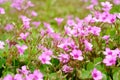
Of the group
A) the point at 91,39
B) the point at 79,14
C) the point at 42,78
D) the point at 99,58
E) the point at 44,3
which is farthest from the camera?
the point at 44,3

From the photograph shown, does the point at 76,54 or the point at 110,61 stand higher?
the point at 76,54

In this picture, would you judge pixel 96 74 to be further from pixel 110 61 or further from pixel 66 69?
pixel 66 69

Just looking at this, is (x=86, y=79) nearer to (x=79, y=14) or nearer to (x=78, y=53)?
(x=78, y=53)

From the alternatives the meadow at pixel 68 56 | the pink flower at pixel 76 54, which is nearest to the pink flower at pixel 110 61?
the meadow at pixel 68 56

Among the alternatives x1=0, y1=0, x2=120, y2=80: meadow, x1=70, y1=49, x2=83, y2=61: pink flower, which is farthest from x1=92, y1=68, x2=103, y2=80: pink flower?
x1=70, y1=49, x2=83, y2=61: pink flower

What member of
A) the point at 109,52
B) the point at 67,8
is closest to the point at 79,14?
the point at 67,8

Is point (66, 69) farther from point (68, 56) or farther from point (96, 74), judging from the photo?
point (96, 74)

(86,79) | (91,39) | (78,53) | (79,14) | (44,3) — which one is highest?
→ (44,3)

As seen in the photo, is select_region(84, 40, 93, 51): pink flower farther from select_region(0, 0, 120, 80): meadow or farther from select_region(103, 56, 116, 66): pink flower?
select_region(103, 56, 116, 66): pink flower

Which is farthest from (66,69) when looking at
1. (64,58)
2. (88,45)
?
(88,45)

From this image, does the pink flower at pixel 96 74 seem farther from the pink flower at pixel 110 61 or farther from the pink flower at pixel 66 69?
the pink flower at pixel 66 69

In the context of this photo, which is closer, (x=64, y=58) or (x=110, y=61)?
(x=110, y=61)
